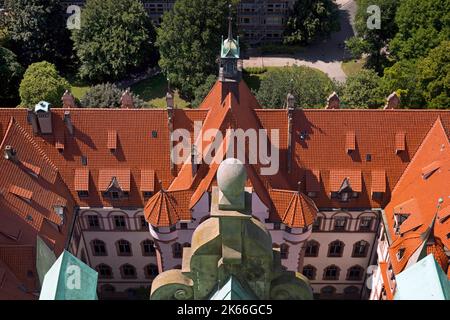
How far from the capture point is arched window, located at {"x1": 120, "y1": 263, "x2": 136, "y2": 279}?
61312 millimetres

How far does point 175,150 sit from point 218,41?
42267 mm

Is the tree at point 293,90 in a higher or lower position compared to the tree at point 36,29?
lower

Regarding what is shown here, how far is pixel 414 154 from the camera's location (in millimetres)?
56000

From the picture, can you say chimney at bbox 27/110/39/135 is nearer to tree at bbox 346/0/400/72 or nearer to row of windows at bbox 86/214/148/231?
row of windows at bbox 86/214/148/231

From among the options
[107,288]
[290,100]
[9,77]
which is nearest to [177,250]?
[107,288]

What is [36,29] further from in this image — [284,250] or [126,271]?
[284,250]

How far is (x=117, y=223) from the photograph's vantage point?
57812 millimetres

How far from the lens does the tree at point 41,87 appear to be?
276 ft

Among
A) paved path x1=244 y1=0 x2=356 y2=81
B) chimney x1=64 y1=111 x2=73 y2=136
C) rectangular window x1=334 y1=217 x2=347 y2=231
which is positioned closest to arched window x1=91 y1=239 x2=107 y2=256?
chimney x1=64 y1=111 x2=73 y2=136

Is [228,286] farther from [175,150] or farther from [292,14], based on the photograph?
[292,14]

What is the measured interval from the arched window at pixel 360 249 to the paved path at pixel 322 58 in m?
51.1

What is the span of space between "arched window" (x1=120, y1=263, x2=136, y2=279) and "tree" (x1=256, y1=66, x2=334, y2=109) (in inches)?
1198

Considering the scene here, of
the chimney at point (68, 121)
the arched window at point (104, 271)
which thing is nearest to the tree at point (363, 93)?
the arched window at point (104, 271)

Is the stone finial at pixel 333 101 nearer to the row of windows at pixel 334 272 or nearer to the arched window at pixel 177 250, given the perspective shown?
the row of windows at pixel 334 272
